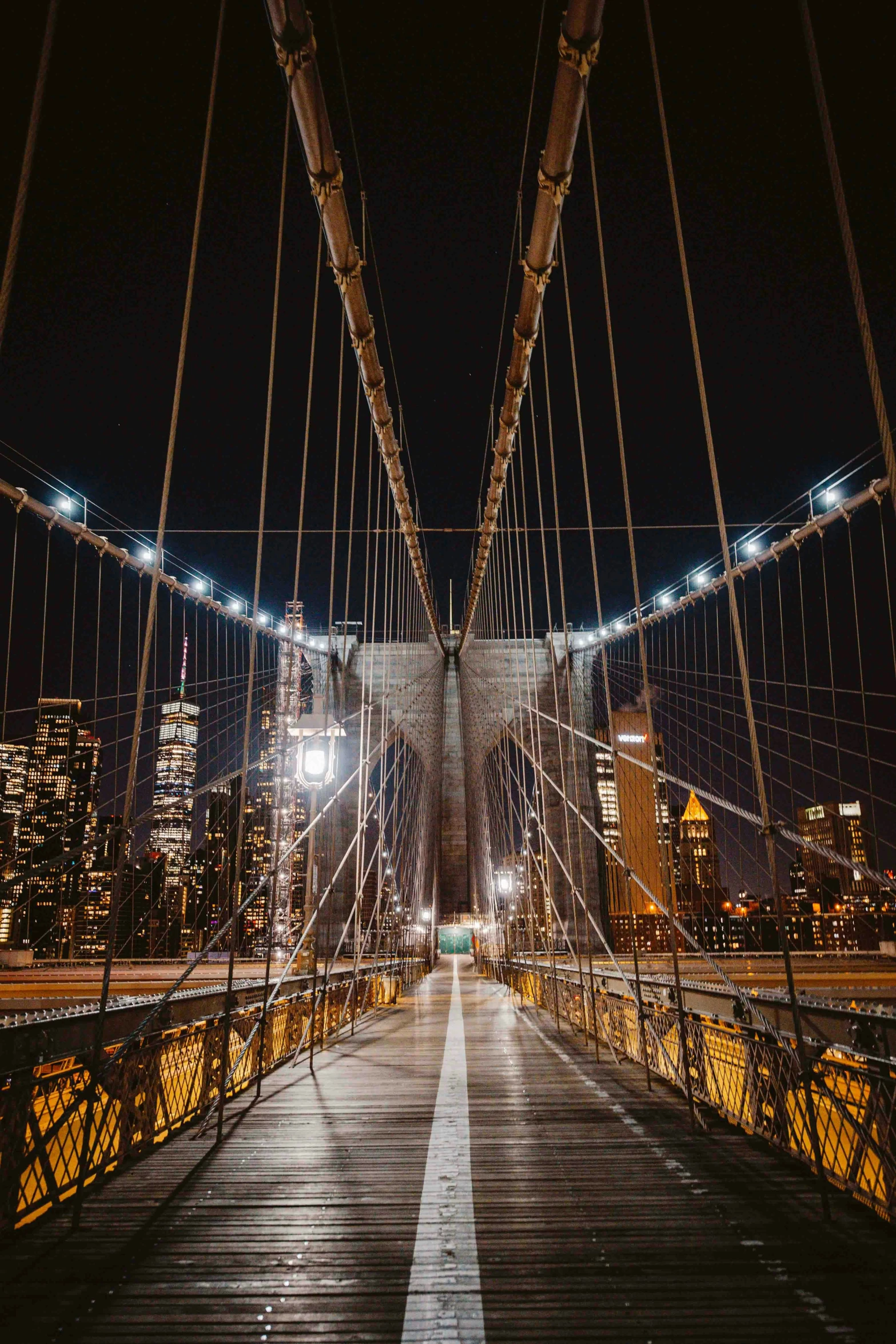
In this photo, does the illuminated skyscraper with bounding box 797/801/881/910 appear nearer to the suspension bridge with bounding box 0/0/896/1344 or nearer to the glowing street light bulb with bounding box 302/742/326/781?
the suspension bridge with bounding box 0/0/896/1344

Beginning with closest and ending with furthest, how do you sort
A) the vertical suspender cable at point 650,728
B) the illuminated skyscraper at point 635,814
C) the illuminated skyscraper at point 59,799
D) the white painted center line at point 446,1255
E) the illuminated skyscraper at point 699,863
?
the white painted center line at point 446,1255
the vertical suspender cable at point 650,728
the illuminated skyscraper at point 59,799
the illuminated skyscraper at point 699,863
the illuminated skyscraper at point 635,814

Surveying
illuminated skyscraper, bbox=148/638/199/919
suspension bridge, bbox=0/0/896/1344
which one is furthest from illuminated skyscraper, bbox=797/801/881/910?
illuminated skyscraper, bbox=148/638/199/919

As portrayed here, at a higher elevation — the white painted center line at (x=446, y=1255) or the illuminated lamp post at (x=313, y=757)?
the illuminated lamp post at (x=313, y=757)

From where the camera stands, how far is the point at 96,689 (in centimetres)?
952

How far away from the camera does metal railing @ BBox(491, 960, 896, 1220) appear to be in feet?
8.40

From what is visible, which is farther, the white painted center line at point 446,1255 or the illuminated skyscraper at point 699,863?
the illuminated skyscraper at point 699,863

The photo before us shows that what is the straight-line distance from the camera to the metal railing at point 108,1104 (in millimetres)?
2643

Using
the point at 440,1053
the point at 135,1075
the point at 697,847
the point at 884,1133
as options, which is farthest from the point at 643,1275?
the point at 697,847

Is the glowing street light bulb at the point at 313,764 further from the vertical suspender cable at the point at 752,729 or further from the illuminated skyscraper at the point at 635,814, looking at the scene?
the illuminated skyscraper at the point at 635,814

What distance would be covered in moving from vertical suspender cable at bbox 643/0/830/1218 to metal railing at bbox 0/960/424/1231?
232 centimetres

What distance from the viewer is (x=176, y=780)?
12.6 metres

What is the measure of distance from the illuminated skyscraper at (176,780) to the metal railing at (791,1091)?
693 centimetres

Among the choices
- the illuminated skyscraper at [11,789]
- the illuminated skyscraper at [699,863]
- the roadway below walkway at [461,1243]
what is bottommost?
the roadway below walkway at [461,1243]

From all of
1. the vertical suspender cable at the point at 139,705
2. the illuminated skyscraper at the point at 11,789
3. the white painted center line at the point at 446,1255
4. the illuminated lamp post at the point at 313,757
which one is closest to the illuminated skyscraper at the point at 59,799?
the illuminated skyscraper at the point at 11,789
